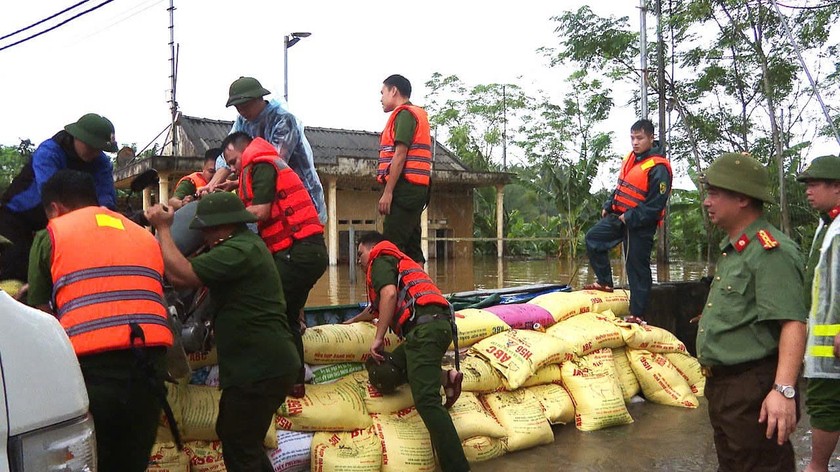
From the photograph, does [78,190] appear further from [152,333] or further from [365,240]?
[365,240]

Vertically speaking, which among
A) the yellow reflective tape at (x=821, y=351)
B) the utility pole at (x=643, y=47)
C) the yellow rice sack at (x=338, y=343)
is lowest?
the yellow rice sack at (x=338, y=343)

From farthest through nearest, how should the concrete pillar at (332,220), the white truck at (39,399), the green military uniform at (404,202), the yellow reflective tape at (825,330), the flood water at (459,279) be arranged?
the concrete pillar at (332,220)
the flood water at (459,279)
the green military uniform at (404,202)
the yellow reflective tape at (825,330)
the white truck at (39,399)

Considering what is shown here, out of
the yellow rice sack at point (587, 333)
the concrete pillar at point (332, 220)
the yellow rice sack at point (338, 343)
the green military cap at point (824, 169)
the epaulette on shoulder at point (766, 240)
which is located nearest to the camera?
the epaulette on shoulder at point (766, 240)

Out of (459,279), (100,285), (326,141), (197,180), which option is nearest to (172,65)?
(326,141)

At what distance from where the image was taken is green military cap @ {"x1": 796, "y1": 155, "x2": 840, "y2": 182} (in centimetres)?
316

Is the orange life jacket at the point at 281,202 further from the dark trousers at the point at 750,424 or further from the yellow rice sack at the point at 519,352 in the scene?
the dark trousers at the point at 750,424

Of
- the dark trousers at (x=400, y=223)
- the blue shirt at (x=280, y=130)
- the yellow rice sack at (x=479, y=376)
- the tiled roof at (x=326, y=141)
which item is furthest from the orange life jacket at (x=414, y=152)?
the tiled roof at (x=326, y=141)

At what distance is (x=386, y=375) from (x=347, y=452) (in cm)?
50

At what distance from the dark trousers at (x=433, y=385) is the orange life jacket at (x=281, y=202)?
2.75 ft

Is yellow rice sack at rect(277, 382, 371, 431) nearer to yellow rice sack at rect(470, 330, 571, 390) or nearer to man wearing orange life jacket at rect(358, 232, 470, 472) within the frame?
man wearing orange life jacket at rect(358, 232, 470, 472)

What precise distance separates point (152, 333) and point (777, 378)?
2152 millimetres

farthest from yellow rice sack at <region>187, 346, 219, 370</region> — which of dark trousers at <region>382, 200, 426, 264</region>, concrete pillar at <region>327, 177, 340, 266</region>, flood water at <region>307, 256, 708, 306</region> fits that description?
concrete pillar at <region>327, 177, 340, 266</region>

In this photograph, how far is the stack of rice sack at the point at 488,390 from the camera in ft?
11.7

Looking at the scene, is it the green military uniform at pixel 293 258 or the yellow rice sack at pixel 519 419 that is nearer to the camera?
the green military uniform at pixel 293 258
